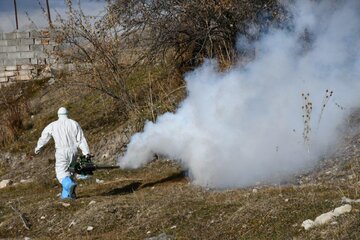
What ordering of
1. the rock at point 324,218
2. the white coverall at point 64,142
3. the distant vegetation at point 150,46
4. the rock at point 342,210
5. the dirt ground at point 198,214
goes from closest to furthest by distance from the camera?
the rock at point 324,218, the rock at point 342,210, the dirt ground at point 198,214, the white coverall at point 64,142, the distant vegetation at point 150,46

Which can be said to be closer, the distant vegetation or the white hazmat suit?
the white hazmat suit

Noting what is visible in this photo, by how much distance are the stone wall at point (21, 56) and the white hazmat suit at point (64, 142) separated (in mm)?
14917

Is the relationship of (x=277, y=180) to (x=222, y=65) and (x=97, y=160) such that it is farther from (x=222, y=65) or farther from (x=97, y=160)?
(x=97, y=160)

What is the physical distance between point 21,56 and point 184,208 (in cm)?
1927

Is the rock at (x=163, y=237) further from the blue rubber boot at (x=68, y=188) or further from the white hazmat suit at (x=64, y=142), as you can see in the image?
the white hazmat suit at (x=64, y=142)

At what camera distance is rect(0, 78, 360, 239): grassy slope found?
7785 mm

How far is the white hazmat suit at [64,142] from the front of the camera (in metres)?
12.0

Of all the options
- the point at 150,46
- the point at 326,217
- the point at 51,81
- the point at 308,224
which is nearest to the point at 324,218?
Result: the point at 326,217

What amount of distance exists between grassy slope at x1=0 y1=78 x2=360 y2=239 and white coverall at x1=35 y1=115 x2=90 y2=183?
0.78 m

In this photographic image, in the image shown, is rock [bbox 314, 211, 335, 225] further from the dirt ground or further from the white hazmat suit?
the white hazmat suit

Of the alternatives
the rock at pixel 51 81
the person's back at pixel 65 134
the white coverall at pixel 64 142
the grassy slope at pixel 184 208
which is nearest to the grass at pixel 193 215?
the grassy slope at pixel 184 208

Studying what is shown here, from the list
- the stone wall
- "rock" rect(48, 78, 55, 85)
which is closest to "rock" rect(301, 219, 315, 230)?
"rock" rect(48, 78, 55, 85)

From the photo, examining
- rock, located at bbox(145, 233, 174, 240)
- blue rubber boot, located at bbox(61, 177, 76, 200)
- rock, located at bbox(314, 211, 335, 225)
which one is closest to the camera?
rock, located at bbox(314, 211, 335, 225)

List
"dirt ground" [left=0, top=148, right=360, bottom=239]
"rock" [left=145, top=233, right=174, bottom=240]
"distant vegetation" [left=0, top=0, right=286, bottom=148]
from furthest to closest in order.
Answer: "distant vegetation" [left=0, top=0, right=286, bottom=148] < "rock" [left=145, top=233, right=174, bottom=240] < "dirt ground" [left=0, top=148, right=360, bottom=239]
